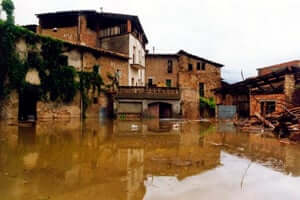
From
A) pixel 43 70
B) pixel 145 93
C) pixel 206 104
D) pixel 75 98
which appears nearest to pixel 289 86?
pixel 145 93

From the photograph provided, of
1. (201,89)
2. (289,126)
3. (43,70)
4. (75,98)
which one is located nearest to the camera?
(289,126)

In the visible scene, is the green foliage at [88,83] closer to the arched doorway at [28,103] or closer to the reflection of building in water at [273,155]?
the arched doorway at [28,103]

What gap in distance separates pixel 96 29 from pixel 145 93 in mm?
11534

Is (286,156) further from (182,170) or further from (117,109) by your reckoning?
(117,109)

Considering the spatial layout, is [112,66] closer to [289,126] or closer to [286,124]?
[286,124]

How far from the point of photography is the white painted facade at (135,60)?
27219 millimetres

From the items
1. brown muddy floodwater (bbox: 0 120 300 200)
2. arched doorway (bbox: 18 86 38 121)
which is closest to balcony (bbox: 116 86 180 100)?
arched doorway (bbox: 18 86 38 121)

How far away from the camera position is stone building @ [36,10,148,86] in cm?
2586

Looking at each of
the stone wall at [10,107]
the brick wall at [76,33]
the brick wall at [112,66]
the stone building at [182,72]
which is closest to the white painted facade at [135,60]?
the brick wall at [112,66]

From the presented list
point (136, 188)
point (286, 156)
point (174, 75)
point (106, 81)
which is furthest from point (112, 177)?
point (174, 75)

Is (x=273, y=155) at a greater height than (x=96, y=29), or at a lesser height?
lesser

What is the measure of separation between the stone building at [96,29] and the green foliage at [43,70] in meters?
5.22

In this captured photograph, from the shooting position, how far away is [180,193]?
3.69m

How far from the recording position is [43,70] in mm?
19422
